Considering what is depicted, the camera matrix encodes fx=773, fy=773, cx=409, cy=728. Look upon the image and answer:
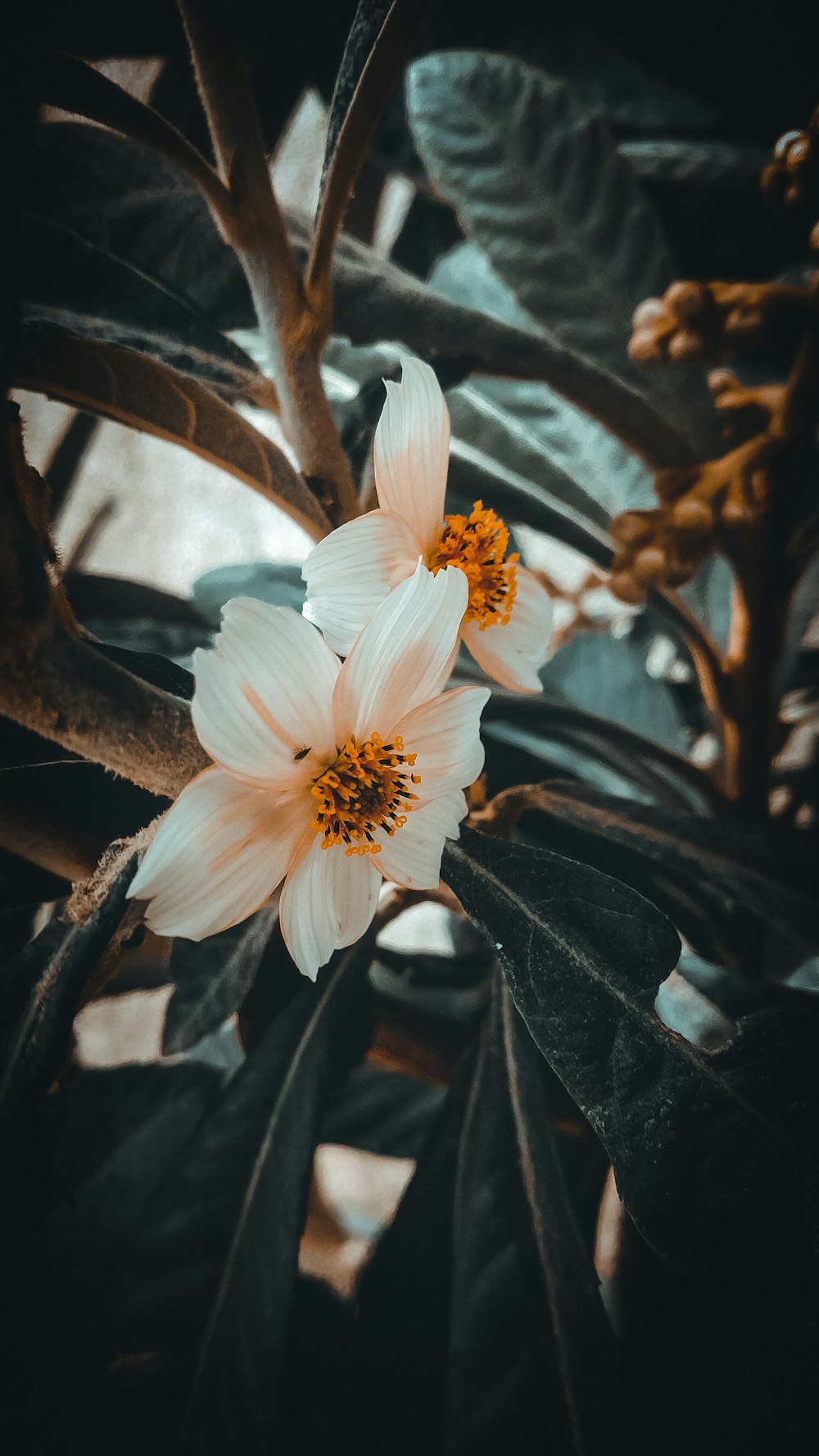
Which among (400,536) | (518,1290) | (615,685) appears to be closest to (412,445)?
(400,536)

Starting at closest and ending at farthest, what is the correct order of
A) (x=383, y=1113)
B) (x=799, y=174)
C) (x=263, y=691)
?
(x=263, y=691)
(x=799, y=174)
(x=383, y=1113)

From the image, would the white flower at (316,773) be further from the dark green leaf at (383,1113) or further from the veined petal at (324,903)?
the dark green leaf at (383,1113)

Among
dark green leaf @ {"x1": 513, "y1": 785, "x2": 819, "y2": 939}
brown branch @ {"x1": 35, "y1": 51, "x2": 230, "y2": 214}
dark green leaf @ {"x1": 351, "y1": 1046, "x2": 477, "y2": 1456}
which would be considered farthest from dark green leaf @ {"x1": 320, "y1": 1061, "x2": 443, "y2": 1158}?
brown branch @ {"x1": 35, "y1": 51, "x2": 230, "y2": 214}

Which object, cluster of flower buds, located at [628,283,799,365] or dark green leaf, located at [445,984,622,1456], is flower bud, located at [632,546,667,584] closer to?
cluster of flower buds, located at [628,283,799,365]

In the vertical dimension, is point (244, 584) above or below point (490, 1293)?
above

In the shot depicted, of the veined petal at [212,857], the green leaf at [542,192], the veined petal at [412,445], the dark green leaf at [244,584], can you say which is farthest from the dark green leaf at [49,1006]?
the green leaf at [542,192]

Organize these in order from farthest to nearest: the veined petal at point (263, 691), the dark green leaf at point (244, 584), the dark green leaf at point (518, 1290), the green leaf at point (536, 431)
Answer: the green leaf at point (536, 431) → the dark green leaf at point (244, 584) → the dark green leaf at point (518, 1290) → the veined petal at point (263, 691)

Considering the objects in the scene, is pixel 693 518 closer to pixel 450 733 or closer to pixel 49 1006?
pixel 450 733

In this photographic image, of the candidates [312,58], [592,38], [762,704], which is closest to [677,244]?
[592,38]
